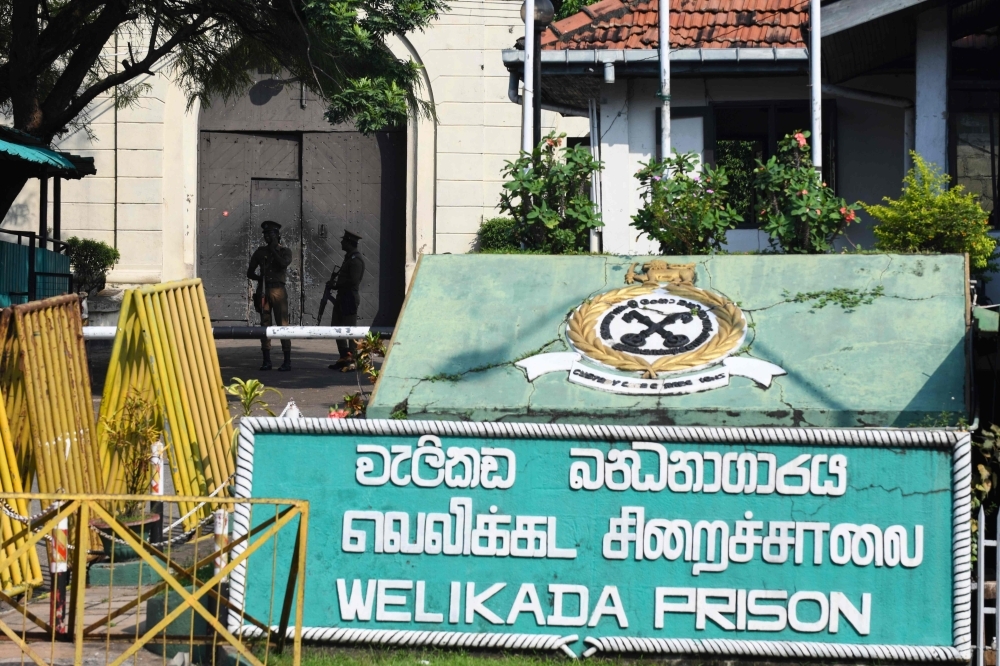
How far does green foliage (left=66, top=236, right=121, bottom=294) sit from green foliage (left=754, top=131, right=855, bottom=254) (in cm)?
1607

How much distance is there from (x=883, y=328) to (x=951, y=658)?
1.83 metres

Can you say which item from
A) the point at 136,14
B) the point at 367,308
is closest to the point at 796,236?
the point at 136,14

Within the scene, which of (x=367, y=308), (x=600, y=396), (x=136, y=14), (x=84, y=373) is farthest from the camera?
(x=367, y=308)

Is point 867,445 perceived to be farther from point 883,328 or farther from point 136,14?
point 136,14

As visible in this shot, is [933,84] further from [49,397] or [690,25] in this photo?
[49,397]

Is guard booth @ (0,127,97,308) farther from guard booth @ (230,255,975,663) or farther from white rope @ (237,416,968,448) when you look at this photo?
guard booth @ (230,255,975,663)

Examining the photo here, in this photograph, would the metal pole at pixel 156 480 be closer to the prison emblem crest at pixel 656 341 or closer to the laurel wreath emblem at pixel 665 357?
the prison emblem crest at pixel 656 341

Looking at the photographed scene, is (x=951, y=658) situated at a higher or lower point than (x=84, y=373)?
lower

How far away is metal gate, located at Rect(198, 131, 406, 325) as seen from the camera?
24266 millimetres

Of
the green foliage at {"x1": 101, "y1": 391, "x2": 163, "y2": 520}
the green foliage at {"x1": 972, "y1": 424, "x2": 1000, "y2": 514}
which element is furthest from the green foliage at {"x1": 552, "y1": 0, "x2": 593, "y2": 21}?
the green foliage at {"x1": 972, "y1": 424, "x2": 1000, "y2": 514}

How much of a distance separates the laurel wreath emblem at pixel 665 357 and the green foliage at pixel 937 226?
241 centimetres

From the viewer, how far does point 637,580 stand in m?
5.66

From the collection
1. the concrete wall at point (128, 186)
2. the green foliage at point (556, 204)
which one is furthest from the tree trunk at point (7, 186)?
the green foliage at point (556, 204)

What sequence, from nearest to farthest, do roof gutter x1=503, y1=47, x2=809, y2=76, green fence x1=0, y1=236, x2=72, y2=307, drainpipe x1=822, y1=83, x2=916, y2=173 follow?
drainpipe x1=822, y1=83, x2=916, y2=173
roof gutter x1=503, y1=47, x2=809, y2=76
green fence x1=0, y1=236, x2=72, y2=307
